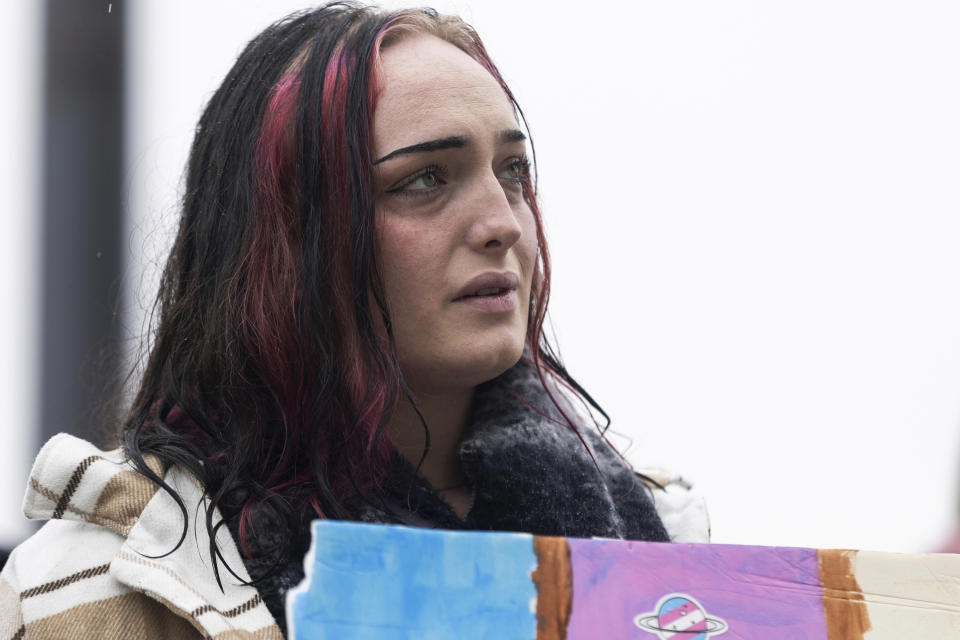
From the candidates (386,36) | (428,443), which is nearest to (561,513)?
(428,443)

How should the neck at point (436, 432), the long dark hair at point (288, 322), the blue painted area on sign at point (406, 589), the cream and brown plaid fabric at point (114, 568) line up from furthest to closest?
the neck at point (436, 432) < the long dark hair at point (288, 322) < the cream and brown plaid fabric at point (114, 568) < the blue painted area on sign at point (406, 589)

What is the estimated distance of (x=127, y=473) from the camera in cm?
128

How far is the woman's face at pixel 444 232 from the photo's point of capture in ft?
4.55

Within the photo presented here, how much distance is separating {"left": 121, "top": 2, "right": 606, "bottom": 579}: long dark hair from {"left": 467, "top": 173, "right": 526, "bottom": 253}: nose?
5.1 inches

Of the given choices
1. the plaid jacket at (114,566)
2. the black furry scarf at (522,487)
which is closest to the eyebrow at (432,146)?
the black furry scarf at (522,487)

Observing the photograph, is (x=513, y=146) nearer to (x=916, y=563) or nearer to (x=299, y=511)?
(x=299, y=511)

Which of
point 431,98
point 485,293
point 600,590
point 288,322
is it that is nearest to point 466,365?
point 485,293

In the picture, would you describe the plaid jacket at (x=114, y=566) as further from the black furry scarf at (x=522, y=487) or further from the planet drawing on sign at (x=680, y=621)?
the planet drawing on sign at (x=680, y=621)

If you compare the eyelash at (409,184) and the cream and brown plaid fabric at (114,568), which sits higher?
the eyelash at (409,184)

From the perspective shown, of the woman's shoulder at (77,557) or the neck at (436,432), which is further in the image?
the neck at (436,432)

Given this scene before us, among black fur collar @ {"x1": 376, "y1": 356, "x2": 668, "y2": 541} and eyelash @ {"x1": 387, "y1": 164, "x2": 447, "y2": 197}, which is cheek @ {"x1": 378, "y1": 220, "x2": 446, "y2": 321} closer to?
eyelash @ {"x1": 387, "y1": 164, "x2": 447, "y2": 197}

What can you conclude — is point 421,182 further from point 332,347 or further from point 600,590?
point 600,590

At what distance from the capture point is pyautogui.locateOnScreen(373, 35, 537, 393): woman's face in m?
1.39

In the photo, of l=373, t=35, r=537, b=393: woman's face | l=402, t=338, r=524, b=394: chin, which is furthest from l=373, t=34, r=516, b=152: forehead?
l=402, t=338, r=524, b=394: chin
